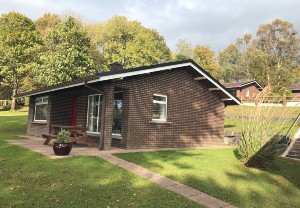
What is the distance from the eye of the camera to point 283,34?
6022 centimetres

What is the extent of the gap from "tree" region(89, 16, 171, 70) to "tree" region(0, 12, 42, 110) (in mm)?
9993

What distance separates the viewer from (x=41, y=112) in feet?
59.7

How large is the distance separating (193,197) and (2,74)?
124 feet

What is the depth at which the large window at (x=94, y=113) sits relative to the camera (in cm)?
1380

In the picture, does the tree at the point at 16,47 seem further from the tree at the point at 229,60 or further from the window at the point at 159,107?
the tree at the point at 229,60

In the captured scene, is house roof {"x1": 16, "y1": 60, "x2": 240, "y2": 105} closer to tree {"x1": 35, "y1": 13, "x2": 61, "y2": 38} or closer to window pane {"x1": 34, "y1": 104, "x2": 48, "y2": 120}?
window pane {"x1": 34, "y1": 104, "x2": 48, "y2": 120}

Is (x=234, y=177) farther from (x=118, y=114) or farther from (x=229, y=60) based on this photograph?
(x=229, y=60)

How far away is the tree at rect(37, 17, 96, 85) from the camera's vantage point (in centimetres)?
2847

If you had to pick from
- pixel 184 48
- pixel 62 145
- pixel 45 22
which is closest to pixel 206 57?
pixel 184 48

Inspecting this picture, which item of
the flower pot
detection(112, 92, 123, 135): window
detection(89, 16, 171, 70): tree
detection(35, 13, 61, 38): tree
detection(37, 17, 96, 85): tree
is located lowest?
the flower pot

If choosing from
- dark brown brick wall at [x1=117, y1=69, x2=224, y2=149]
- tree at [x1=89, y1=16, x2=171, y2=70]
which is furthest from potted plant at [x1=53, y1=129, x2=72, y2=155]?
tree at [x1=89, y1=16, x2=171, y2=70]

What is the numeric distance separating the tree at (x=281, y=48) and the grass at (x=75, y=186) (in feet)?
182


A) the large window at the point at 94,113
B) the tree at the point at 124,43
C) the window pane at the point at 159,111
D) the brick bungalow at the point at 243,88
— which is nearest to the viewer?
the window pane at the point at 159,111

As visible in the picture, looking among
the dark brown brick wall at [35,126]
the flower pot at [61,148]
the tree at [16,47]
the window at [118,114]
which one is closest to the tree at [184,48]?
the tree at [16,47]
